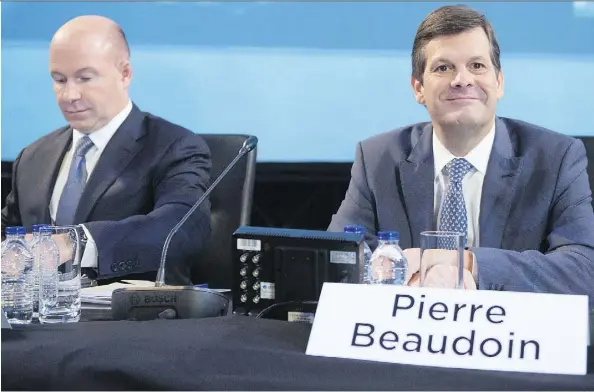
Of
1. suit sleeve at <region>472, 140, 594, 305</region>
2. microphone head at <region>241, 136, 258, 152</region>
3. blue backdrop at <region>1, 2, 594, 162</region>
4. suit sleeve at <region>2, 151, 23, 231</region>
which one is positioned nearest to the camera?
suit sleeve at <region>472, 140, 594, 305</region>

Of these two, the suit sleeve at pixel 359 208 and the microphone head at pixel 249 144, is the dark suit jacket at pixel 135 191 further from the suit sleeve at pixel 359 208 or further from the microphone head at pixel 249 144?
the microphone head at pixel 249 144

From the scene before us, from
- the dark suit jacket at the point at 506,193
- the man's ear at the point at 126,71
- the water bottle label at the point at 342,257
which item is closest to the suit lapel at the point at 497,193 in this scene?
the dark suit jacket at the point at 506,193

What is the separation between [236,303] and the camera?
1.71 metres

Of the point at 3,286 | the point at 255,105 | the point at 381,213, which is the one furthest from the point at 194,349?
the point at 255,105

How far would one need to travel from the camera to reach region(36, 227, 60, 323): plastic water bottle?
1778 millimetres

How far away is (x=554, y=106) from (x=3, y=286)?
229 centimetres

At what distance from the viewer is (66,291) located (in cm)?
182

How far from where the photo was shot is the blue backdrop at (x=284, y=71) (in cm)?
346

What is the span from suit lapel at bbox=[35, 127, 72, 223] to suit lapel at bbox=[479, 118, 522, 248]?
1.45m

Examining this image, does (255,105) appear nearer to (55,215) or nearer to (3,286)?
(55,215)

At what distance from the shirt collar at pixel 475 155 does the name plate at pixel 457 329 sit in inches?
40.0

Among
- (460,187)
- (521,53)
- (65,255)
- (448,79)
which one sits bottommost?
(65,255)

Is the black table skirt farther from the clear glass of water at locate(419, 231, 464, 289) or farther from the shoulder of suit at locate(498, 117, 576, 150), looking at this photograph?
the shoulder of suit at locate(498, 117, 576, 150)

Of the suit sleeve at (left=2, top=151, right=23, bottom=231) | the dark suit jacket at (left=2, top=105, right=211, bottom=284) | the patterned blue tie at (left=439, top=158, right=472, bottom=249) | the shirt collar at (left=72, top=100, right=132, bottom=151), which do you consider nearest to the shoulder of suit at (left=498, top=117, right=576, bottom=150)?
the patterned blue tie at (left=439, top=158, right=472, bottom=249)
